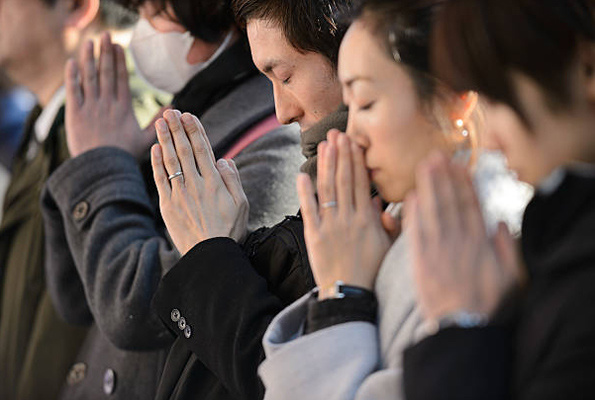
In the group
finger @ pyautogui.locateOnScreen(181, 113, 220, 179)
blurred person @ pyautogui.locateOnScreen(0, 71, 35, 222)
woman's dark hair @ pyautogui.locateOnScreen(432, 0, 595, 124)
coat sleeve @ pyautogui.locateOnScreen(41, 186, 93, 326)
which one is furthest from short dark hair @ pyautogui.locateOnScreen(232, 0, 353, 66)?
blurred person @ pyautogui.locateOnScreen(0, 71, 35, 222)

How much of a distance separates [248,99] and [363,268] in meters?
0.81

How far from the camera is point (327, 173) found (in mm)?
1292

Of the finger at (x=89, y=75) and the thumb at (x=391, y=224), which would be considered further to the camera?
the finger at (x=89, y=75)

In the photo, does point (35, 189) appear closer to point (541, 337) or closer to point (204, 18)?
point (204, 18)

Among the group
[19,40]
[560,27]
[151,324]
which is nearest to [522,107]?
[560,27]

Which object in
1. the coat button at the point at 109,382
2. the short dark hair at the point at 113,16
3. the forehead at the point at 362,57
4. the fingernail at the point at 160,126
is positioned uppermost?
the forehead at the point at 362,57

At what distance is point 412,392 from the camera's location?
1024mm

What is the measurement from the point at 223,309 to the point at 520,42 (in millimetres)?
678

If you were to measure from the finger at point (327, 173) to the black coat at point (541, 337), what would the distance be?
0.32 meters

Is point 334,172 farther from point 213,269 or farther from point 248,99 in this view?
point 248,99

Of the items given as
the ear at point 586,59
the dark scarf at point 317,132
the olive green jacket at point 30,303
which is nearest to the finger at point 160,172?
the dark scarf at point 317,132

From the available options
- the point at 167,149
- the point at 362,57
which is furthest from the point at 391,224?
the point at 167,149

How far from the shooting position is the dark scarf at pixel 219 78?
6.63ft

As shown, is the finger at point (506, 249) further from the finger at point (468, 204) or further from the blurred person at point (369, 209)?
the blurred person at point (369, 209)
